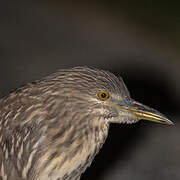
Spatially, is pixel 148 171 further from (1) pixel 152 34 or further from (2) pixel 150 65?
(1) pixel 152 34

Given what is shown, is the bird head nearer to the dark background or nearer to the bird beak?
the bird beak

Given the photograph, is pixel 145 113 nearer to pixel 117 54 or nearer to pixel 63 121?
pixel 63 121

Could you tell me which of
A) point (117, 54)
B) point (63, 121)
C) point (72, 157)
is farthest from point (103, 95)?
point (117, 54)

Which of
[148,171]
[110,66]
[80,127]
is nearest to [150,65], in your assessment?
[110,66]

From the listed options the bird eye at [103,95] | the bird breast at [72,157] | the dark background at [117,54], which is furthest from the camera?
the dark background at [117,54]

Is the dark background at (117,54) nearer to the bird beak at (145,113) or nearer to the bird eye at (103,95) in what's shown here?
the bird beak at (145,113)

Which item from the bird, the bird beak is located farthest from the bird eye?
the bird beak

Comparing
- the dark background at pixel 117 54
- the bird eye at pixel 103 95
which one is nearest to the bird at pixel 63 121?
the bird eye at pixel 103 95
